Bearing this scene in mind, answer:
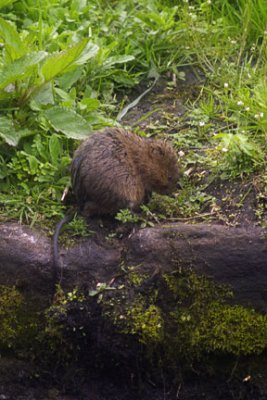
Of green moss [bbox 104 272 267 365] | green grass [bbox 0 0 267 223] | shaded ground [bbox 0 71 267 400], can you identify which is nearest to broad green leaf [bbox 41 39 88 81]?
green grass [bbox 0 0 267 223]

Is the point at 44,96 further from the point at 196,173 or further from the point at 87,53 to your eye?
the point at 196,173

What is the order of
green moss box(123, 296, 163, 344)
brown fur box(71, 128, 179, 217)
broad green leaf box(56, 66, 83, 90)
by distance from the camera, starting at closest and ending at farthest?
green moss box(123, 296, 163, 344), brown fur box(71, 128, 179, 217), broad green leaf box(56, 66, 83, 90)

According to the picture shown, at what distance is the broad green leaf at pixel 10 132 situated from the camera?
4900mm

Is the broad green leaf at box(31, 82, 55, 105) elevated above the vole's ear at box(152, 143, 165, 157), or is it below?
above

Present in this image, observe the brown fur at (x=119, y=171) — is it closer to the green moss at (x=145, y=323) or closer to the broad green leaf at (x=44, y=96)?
the broad green leaf at (x=44, y=96)

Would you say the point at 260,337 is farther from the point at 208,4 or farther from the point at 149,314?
the point at 208,4

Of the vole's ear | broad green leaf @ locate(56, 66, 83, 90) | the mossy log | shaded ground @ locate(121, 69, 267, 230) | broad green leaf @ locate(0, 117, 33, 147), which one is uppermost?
broad green leaf @ locate(56, 66, 83, 90)

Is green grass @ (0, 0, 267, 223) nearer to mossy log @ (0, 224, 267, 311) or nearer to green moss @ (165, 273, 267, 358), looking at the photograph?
mossy log @ (0, 224, 267, 311)

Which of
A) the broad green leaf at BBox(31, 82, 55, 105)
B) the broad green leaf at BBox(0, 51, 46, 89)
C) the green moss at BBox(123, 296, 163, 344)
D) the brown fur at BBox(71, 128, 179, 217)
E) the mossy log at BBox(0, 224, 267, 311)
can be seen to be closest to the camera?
the green moss at BBox(123, 296, 163, 344)

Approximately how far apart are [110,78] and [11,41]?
1.04 metres

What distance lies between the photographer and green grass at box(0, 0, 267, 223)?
4922 mm

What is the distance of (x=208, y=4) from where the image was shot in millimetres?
6215

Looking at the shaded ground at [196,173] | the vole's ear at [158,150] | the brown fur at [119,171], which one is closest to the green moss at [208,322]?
the shaded ground at [196,173]

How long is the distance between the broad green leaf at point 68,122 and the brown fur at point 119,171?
10.9 inches
